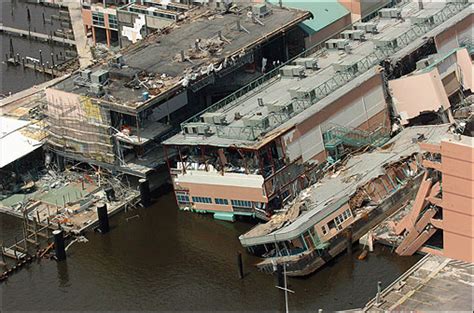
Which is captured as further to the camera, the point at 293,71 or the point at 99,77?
the point at 293,71

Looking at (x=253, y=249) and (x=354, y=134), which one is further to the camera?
(x=354, y=134)

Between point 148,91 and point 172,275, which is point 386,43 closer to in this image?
point 148,91

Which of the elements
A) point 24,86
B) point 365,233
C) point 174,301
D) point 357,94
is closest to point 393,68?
point 357,94

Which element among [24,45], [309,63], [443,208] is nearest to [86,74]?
[309,63]

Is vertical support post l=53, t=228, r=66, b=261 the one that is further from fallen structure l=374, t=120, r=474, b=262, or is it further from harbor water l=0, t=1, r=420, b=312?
fallen structure l=374, t=120, r=474, b=262

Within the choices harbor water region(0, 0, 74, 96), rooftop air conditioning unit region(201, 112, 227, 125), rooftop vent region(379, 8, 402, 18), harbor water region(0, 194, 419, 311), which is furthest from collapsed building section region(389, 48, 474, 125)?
harbor water region(0, 0, 74, 96)

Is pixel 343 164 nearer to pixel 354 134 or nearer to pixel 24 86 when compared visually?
pixel 354 134
